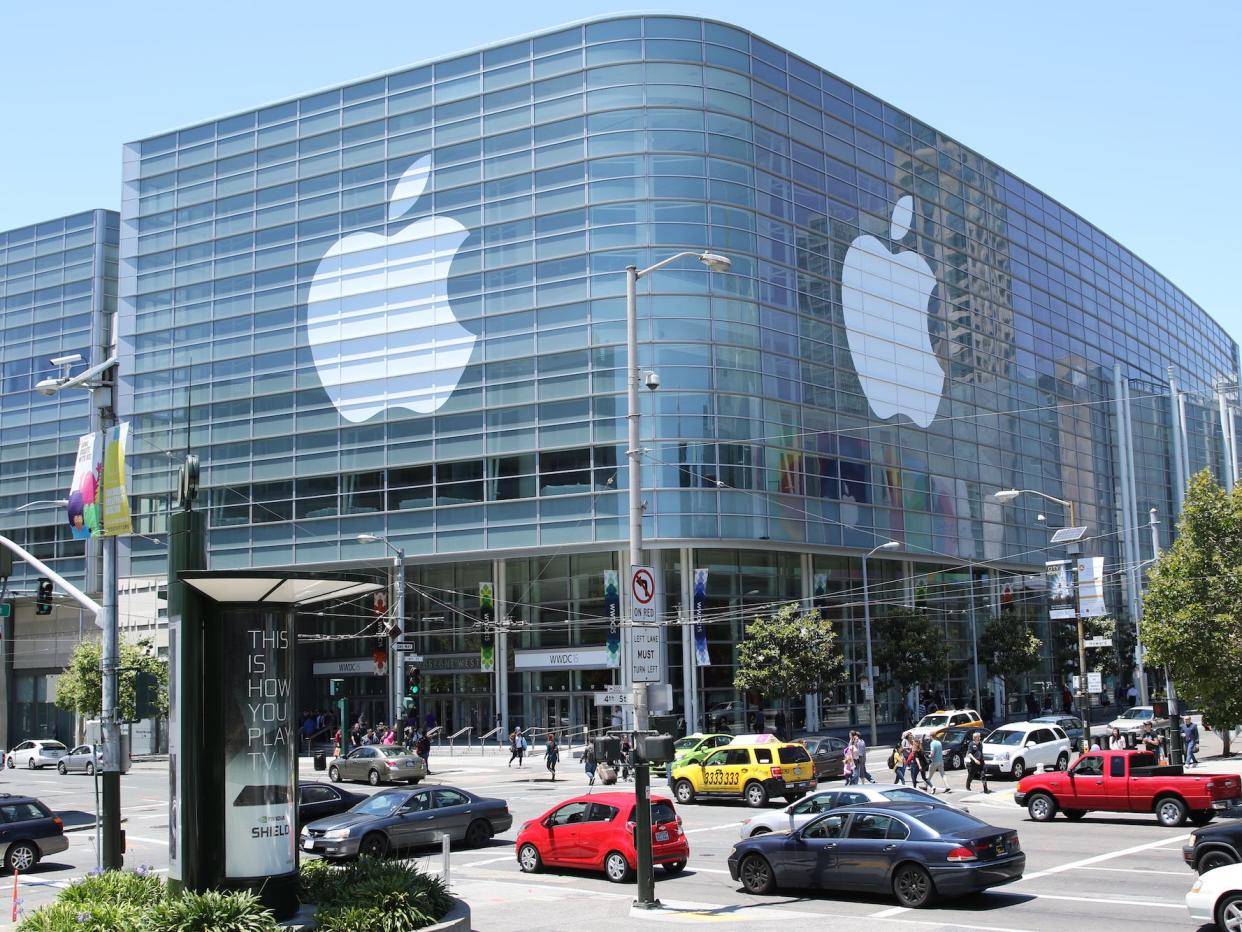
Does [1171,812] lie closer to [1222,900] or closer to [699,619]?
[1222,900]

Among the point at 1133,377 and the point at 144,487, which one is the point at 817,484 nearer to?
the point at 144,487

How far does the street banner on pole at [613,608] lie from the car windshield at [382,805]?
30531 mm

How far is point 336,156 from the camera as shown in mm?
64438

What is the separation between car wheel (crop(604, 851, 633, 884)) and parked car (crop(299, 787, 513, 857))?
4.78 meters

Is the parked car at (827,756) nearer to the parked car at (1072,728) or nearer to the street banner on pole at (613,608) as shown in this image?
the parked car at (1072,728)

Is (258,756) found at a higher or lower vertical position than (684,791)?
higher

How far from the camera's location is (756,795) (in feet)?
109

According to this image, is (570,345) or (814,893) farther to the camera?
(570,345)

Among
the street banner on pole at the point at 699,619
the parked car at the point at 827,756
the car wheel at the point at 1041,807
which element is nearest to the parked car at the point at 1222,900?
the car wheel at the point at 1041,807

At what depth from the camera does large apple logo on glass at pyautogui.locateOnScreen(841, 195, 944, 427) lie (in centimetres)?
6431

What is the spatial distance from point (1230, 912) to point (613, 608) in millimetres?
43372

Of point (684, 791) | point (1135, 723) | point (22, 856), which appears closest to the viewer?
point (22, 856)

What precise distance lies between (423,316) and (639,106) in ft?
47.5

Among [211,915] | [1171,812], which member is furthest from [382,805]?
[1171,812]
